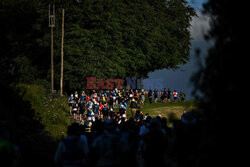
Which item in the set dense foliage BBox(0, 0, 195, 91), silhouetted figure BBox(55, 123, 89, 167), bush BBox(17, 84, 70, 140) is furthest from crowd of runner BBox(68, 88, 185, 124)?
silhouetted figure BBox(55, 123, 89, 167)

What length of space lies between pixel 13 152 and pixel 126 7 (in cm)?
4032

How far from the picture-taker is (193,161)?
5820mm

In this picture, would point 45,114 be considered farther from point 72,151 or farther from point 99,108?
point 72,151

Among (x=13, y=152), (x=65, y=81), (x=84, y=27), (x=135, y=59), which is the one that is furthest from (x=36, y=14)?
(x=13, y=152)

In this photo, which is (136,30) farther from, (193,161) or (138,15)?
(193,161)

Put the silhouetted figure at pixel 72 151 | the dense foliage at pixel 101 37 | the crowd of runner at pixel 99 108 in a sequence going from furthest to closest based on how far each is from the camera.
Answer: the dense foliage at pixel 101 37 → the crowd of runner at pixel 99 108 → the silhouetted figure at pixel 72 151

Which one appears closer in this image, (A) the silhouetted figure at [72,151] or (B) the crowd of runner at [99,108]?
(A) the silhouetted figure at [72,151]

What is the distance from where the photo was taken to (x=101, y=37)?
41969mm

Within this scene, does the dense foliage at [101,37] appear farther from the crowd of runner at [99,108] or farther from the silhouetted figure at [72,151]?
the silhouetted figure at [72,151]

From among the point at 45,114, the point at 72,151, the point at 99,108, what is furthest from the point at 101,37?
the point at 72,151

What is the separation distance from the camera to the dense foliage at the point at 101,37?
41.4 m

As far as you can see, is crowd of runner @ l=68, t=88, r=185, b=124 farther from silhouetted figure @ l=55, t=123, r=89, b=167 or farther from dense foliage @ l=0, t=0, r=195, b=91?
silhouetted figure @ l=55, t=123, r=89, b=167

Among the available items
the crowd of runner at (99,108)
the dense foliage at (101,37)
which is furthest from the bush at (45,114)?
the dense foliage at (101,37)

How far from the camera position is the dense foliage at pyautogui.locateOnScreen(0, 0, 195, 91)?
136ft
